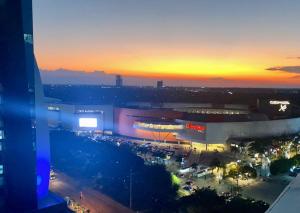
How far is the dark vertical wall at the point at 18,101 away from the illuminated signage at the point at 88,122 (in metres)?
38.8

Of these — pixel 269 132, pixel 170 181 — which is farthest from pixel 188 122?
pixel 170 181

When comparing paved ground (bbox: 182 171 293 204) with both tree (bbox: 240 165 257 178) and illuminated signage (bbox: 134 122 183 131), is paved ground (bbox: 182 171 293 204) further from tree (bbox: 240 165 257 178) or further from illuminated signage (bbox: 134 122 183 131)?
illuminated signage (bbox: 134 122 183 131)

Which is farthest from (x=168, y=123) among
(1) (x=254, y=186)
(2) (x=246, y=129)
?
(1) (x=254, y=186)

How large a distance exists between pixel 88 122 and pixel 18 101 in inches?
1586

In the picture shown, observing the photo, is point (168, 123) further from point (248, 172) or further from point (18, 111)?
point (18, 111)

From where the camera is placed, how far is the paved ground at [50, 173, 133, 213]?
848 inches

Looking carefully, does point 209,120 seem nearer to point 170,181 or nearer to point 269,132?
point 269,132

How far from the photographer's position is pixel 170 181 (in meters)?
23.7

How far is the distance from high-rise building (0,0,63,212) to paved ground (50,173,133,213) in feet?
21.2

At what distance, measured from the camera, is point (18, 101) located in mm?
14164

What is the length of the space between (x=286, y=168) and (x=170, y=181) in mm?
13399

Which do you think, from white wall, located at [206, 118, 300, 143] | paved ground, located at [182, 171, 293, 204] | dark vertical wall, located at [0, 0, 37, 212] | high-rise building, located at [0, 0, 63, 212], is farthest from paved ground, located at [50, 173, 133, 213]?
white wall, located at [206, 118, 300, 143]

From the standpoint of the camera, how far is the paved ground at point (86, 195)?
848 inches

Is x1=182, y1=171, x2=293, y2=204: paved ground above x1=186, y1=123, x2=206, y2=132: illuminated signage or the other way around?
the other way around
